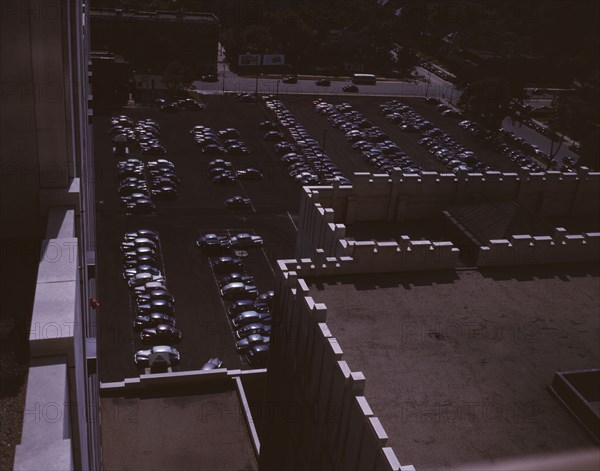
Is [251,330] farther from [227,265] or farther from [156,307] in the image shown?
[227,265]

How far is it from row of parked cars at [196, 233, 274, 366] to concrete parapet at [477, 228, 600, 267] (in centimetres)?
2697

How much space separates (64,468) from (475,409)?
21.0 m

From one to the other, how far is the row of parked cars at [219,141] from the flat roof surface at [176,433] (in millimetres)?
66747

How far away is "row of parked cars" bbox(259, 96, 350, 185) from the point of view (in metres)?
96.6

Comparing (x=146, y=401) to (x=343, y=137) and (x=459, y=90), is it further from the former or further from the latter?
(x=459, y=90)

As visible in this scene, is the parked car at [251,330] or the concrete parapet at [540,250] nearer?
the concrete parapet at [540,250]

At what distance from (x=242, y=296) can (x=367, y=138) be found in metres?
58.5

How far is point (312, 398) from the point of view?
2981 cm

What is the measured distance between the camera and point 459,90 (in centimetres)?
15075

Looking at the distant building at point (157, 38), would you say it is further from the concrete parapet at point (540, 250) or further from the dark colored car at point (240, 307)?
the concrete parapet at point (540, 250)

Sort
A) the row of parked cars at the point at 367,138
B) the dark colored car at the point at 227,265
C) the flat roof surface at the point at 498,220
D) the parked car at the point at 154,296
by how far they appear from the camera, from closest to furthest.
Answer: the flat roof surface at the point at 498,220, the parked car at the point at 154,296, the dark colored car at the point at 227,265, the row of parked cars at the point at 367,138

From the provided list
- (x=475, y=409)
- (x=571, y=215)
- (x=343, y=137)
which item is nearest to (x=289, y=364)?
(x=475, y=409)

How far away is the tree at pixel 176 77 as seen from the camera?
414ft

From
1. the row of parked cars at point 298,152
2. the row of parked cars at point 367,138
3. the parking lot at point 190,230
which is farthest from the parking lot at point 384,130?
the parking lot at point 190,230
